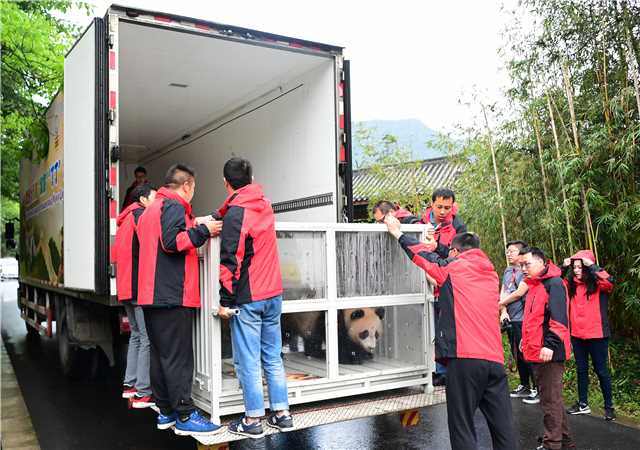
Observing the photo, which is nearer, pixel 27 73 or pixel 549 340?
pixel 549 340

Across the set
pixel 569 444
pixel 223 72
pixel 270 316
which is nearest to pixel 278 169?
pixel 223 72

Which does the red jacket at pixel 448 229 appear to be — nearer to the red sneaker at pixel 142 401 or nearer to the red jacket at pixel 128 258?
the red jacket at pixel 128 258

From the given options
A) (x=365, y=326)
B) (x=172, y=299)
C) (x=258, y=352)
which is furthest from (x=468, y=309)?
(x=172, y=299)

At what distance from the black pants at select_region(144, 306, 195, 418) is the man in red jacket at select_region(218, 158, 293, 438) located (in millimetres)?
276

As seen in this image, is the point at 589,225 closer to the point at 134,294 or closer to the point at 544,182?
the point at 544,182

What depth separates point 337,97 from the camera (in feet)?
17.9

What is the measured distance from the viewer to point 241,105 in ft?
23.1

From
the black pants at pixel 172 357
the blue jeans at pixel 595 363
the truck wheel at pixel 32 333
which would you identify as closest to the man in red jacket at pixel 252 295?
the black pants at pixel 172 357

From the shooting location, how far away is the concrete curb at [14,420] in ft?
16.1

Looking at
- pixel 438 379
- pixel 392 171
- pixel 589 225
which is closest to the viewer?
pixel 438 379

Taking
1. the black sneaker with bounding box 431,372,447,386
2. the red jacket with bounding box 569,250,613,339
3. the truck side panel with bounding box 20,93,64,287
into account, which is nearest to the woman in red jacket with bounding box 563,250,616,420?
the red jacket with bounding box 569,250,613,339

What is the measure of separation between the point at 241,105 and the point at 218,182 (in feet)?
4.27

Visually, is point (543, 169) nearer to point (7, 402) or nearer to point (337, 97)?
point (337, 97)

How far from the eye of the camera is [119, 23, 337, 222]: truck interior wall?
552 centimetres
